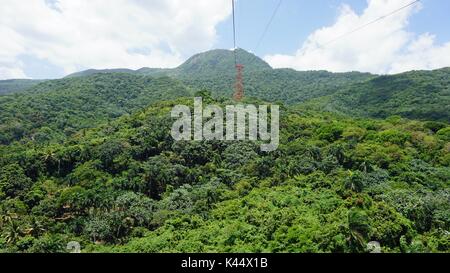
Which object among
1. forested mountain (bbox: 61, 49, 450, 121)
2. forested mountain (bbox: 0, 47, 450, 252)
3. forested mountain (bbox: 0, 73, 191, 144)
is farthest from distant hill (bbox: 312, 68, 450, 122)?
forested mountain (bbox: 0, 73, 191, 144)

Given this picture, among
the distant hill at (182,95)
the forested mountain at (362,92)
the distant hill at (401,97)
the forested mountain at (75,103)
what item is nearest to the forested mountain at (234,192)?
the forested mountain at (75,103)

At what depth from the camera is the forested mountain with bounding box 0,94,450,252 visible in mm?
33156

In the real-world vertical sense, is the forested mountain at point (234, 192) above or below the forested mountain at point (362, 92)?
below

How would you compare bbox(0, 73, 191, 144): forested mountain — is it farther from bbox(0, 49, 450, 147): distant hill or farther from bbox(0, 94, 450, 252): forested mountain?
bbox(0, 94, 450, 252): forested mountain

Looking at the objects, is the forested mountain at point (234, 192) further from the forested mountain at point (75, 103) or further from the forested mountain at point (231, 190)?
the forested mountain at point (75, 103)

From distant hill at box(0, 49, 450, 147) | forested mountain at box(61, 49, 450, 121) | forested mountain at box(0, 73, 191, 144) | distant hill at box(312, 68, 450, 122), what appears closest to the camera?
forested mountain at box(0, 73, 191, 144)

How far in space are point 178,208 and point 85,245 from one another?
10.0 metres

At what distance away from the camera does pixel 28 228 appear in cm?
4075

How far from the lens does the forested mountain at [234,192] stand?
3316 centimetres

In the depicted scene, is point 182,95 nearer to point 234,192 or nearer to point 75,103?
point 75,103

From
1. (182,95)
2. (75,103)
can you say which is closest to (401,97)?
(182,95)
